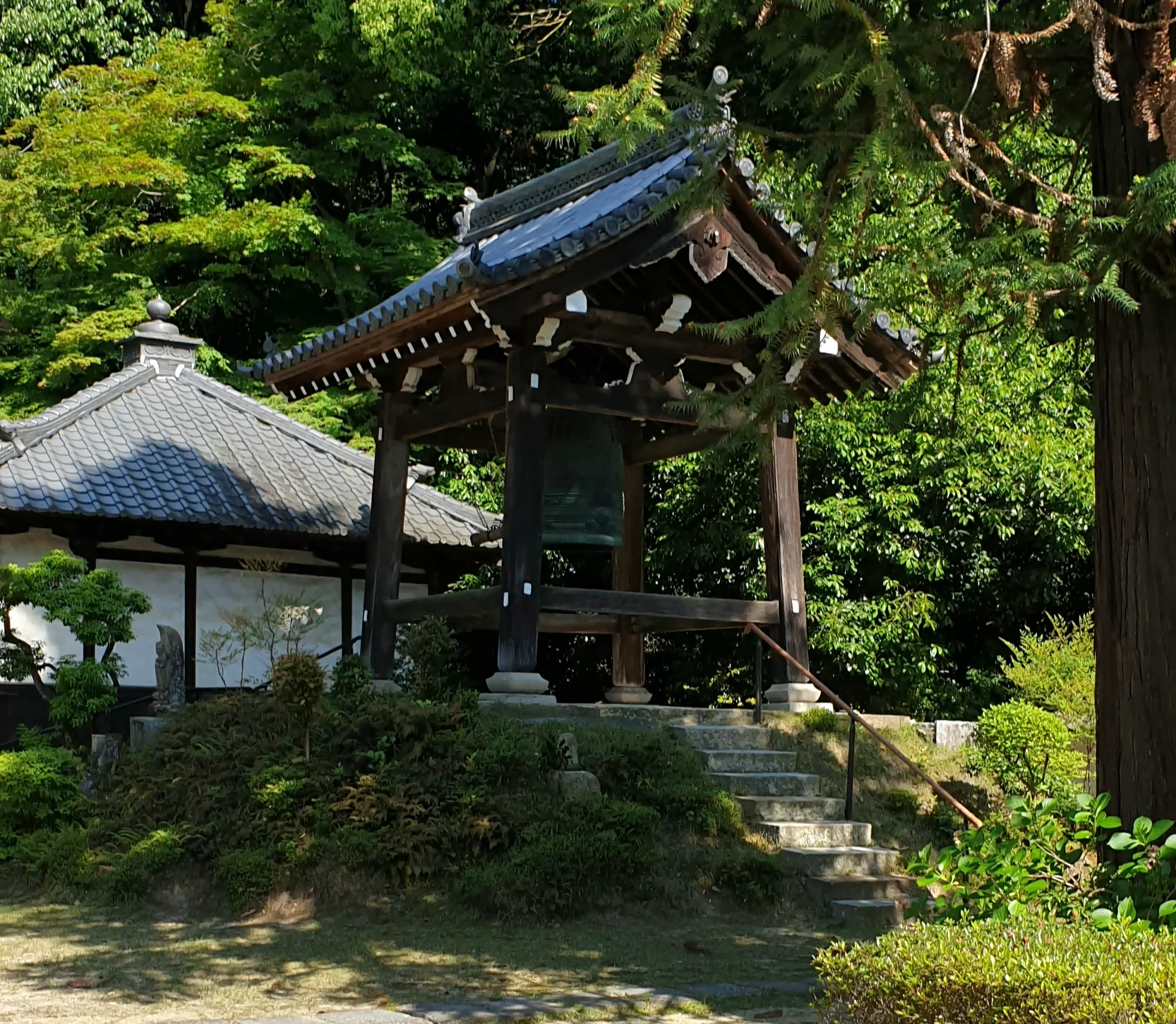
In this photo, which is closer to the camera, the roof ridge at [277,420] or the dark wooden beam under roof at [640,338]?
the dark wooden beam under roof at [640,338]

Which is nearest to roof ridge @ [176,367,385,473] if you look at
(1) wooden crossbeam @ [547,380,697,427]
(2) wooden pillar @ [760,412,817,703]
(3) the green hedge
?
Result: (1) wooden crossbeam @ [547,380,697,427]

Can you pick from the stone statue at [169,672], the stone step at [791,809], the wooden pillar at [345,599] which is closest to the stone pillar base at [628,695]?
the stone step at [791,809]

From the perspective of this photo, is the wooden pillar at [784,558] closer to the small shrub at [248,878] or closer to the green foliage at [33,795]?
the small shrub at [248,878]

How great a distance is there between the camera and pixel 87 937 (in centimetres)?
809

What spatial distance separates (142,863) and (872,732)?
5262 mm

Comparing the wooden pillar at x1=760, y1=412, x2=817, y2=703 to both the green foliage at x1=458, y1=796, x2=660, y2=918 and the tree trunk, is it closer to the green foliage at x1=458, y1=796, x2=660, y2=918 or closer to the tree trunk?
the green foliage at x1=458, y1=796, x2=660, y2=918

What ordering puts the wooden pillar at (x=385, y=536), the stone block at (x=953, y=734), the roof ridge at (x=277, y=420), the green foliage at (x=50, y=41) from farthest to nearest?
the green foliage at (x=50, y=41)
the roof ridge at (x=277, y=420)
the wooden pillar at (x=385, y=536)
the stone block at (x=953, y=734)

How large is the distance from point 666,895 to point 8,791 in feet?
16.7

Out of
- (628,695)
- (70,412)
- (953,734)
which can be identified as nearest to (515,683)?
(628,695)

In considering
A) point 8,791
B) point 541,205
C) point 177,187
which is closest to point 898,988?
point 8,791

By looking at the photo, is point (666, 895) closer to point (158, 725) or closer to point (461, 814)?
point (461, 814)

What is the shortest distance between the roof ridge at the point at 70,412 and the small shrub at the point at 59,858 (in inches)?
208

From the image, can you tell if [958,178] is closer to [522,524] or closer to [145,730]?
[522,524]

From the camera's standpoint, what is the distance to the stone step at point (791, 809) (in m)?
9.99
